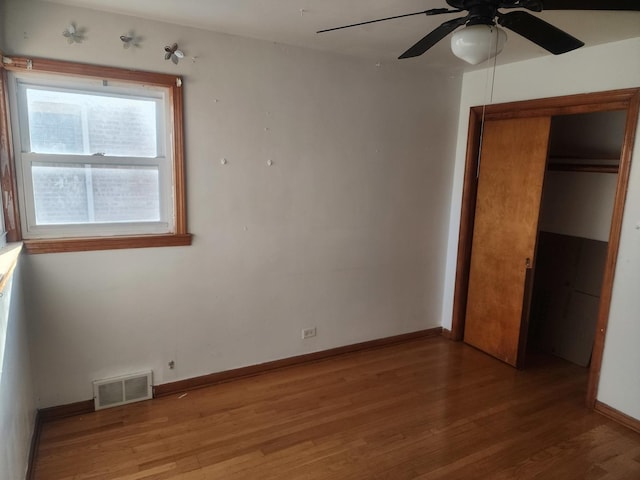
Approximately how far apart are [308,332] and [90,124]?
213 centimetres

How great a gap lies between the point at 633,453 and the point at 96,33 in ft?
12.9

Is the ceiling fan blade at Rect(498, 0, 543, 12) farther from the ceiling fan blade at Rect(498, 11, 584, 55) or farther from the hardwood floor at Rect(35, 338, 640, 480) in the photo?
the hardwood floor at Rect(35, 338, 640, 480)

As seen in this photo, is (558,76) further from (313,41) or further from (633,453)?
(633,453)

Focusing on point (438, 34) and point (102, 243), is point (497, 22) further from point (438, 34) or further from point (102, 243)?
point (102, 243)

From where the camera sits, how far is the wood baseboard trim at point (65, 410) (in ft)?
8.22

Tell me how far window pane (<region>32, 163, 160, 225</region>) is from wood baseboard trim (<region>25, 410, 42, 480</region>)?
118 cm

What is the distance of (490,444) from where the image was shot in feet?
7.95

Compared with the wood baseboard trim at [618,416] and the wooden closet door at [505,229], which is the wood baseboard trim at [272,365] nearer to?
the wooden closet door at [505,229]

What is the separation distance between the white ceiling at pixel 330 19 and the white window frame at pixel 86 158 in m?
0.41

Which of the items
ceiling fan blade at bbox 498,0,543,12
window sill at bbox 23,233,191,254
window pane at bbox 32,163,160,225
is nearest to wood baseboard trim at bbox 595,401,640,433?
ceiling fan blade at bbox 498,0,543,12

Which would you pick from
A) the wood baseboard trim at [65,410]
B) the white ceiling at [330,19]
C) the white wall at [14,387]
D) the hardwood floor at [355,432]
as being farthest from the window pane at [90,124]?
the hardwood floor at [355,432]

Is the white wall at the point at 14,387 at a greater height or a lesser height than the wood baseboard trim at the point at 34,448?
greater

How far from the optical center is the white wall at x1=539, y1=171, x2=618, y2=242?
3.36 meters

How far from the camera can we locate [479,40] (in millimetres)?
1600
